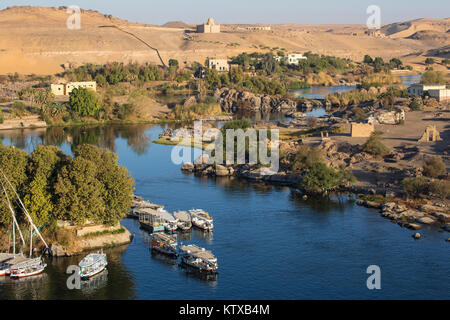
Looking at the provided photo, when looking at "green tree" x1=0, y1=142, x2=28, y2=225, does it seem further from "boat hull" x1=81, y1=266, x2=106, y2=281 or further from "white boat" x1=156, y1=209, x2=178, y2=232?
"white boat" x1=156, y1=209, x2=178, y2=232

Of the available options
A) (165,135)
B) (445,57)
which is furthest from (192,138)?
(445,57)

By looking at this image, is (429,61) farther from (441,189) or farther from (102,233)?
(102,233)

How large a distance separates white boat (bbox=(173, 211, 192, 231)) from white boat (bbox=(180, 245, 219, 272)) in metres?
2.95

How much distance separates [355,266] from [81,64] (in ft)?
241

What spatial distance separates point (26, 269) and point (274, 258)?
8.13 m

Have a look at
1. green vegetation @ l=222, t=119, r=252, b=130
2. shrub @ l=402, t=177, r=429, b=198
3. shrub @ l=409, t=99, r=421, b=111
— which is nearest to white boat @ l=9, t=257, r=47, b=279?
shrub @ l=402, t=177, r=429, b=198

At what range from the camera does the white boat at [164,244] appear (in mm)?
22562

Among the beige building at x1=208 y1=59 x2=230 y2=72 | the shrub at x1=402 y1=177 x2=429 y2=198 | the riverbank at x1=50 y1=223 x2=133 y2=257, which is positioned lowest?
the riverbank at x1=50 y1=223 x2=133 y2=257

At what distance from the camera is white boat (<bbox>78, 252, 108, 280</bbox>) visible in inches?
806

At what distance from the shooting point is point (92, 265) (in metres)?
20.8

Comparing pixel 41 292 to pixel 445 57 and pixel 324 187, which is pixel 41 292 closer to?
pixel 324 187

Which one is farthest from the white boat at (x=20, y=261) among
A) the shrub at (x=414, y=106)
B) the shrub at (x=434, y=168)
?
the shrub at (x=414, y=106)

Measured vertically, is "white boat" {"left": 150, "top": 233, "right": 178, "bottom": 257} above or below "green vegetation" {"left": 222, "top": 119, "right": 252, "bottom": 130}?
below
